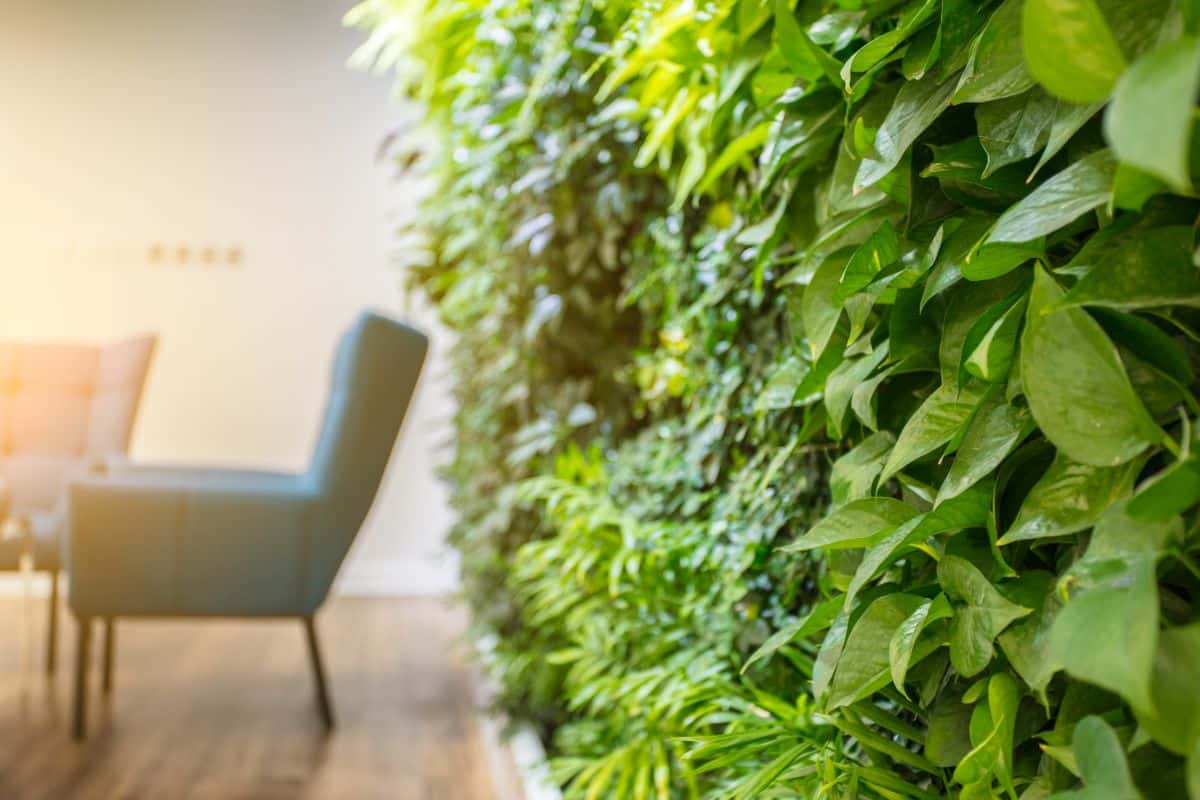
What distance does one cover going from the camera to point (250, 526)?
237cm

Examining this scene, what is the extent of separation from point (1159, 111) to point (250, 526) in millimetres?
2261

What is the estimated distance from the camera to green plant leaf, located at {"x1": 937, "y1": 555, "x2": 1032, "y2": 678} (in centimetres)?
52

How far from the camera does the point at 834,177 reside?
718 mm

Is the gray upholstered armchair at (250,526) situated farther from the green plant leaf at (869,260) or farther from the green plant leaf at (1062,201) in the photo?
the green plant leaf at (1062,201)

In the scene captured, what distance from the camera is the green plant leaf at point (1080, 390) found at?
1.40 ft

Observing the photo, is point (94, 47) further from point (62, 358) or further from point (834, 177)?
point (834, 177)

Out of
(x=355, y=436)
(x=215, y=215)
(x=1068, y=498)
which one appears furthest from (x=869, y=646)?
(x=215, y=215)

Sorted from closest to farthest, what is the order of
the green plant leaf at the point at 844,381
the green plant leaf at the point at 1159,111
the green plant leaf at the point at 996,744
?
the green plant leaf at the point at 1159,111 → the green plant leaf at the point at 996,744 → the green plant leaf at the point at 844,381

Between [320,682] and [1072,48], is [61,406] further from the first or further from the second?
[1072,48]

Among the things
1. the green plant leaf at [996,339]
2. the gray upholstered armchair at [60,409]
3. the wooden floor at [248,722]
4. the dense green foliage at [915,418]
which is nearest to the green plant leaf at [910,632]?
the dense green foliage at [915,418]

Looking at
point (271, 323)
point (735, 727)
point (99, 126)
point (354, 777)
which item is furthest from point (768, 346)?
point (99, 126)

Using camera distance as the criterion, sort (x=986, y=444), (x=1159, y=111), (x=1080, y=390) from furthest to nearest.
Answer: (x=986, y=444) → (x=1080, y=390) → (x=1159, y=111)

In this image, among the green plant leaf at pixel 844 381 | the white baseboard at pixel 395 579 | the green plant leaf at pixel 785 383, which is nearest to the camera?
the green plant leaf at pixel 844 381

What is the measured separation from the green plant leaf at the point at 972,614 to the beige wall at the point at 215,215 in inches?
156
